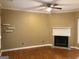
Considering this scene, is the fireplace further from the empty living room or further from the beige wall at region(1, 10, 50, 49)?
the beige wall at region(1, 10, 50, 49)

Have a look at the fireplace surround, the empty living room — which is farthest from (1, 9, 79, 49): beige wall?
the fireplace surround

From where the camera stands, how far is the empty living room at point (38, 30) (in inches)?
280

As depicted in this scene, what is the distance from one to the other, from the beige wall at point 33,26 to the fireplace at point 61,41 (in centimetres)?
39

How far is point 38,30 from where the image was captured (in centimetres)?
873

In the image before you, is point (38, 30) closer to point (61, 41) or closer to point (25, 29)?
point (25, 29)

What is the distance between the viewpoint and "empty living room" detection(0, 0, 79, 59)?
280 inches

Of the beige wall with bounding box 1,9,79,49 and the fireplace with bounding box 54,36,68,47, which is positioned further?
the fireplace with bounding box 54,36,68,47

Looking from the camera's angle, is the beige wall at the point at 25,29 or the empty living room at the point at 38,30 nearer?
the empty living room at the point at 38,30

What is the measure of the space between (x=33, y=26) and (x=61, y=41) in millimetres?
2055

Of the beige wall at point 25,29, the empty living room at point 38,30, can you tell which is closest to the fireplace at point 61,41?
the empty living room at point 38,30

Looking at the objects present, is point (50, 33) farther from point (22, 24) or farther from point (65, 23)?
point (22, 24)

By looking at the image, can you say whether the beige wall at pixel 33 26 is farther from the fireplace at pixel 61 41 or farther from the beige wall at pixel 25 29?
the fireplace at pixel 61 41

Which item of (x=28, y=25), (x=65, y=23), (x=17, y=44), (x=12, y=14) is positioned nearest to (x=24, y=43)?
(x=17, y=44)

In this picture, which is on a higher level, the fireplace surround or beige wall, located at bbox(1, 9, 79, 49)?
beige wall, located at bbox(1, 9, 79, 49)
